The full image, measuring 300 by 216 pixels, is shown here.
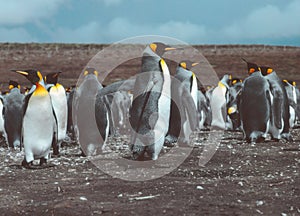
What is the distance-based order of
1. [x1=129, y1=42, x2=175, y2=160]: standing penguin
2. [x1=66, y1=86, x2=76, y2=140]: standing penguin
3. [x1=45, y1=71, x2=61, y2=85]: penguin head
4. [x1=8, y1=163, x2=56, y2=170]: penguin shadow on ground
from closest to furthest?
[x1=129, y1=42, x2=175, y2=160]: standing penguin → [x1=8, y1=163, x2=56, y2=170]: penguin shadow on ground → [x1=45, y1=71, x2=61, y2=85]: penguin head → [x1=66, y1=86, x2=76, y2=140]: standing penguin

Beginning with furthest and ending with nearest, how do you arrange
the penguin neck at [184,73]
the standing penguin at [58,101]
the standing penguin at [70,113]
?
the standing penguin at [70,113] → the penguin neck at [184,73] → the standing penguin at [58,101]

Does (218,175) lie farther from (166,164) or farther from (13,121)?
(13,121)

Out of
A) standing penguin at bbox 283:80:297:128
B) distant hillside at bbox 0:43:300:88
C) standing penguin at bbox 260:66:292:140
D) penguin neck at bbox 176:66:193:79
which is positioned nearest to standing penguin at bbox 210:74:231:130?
standing penguin at bbox 283:80:297:128

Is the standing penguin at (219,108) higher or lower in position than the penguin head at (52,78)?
lower

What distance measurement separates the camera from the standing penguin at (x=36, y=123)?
6477mm

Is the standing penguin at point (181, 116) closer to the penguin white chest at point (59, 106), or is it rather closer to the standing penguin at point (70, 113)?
the penguin white chest at point (59, 106)

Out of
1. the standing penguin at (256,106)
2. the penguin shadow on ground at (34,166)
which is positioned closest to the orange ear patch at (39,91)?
the penguin shadow on ground at (34,166)

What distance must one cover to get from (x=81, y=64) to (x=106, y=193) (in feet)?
129

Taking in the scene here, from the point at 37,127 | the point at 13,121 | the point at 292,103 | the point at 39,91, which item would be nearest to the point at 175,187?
the point at 37,127

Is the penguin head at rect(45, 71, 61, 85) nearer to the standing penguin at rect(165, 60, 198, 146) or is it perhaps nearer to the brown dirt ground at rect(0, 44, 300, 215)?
the brown dirt ground at rect(0, 44, 300, 215)

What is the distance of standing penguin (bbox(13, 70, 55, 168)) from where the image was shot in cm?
648

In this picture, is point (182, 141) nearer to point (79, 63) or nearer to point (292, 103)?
point (292, 103)

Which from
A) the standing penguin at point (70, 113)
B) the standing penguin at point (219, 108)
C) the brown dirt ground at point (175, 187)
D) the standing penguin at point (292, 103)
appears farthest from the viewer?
the standing penguin at point (292, 103)

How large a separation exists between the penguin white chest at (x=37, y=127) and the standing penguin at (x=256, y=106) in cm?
349
